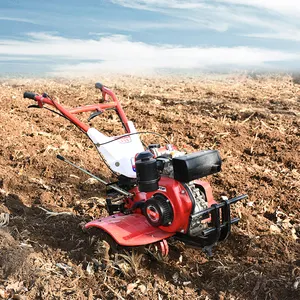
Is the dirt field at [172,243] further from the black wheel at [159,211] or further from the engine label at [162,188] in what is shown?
the engine label at [162,188]

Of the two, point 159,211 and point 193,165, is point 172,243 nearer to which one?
point 159,211

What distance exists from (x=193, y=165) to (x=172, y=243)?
0.95 meters

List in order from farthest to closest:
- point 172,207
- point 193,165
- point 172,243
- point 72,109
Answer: point 72,109, point 172,243, point 172,207, point 193,165

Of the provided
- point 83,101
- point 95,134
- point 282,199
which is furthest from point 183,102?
point 95,134

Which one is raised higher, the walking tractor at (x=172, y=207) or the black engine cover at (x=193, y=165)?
the black engine cover at (x=193, y=165)

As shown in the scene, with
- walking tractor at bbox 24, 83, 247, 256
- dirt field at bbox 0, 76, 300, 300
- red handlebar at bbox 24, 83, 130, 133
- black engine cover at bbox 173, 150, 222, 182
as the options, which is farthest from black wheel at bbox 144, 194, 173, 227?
red handlebar at bbox 24, 83, 130, 133

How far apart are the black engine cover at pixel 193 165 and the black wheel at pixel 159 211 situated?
231 millimetres

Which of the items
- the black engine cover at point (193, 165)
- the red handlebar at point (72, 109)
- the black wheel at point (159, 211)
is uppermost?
the red handlebar at point (72, 109)

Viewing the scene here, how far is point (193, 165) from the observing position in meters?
3.64

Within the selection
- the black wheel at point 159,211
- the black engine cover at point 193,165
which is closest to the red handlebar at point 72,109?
the black wheel at point 159,211

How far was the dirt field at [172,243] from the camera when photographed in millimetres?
3617

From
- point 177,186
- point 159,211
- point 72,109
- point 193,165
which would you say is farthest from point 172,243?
point 72,109

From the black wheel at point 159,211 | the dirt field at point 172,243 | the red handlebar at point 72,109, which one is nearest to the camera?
the dirt field at point 172,243

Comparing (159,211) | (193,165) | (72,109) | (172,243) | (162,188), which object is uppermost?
(72,109)
